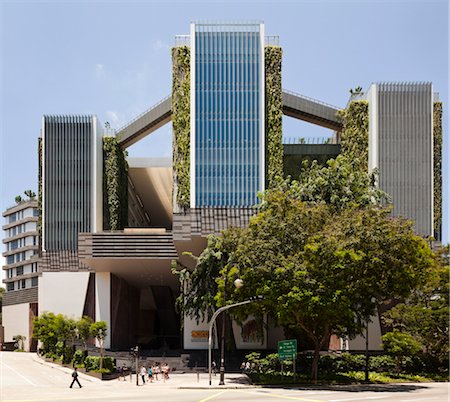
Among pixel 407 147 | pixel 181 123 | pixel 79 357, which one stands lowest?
pixel 79 357

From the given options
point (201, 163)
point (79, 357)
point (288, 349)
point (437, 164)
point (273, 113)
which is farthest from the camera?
point (437, 164)

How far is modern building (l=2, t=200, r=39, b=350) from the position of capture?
104250 millimetres

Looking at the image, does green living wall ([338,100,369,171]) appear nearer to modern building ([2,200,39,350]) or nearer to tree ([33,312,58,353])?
tree ([33,312,58,353])

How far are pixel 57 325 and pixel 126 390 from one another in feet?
78.2

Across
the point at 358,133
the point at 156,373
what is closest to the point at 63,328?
the point at 156,373

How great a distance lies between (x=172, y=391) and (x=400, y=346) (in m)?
19.0

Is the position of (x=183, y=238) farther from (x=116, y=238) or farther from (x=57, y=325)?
(x=57, y=325)

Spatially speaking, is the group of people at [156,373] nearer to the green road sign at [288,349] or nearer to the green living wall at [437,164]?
the green road sign at [288,349]

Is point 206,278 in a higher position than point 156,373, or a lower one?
higher

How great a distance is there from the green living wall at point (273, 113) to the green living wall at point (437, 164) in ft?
54.2

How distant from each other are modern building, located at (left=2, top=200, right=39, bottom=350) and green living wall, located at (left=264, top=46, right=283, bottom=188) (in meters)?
50.0

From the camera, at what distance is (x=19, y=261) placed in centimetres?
11912

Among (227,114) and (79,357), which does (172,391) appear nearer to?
(79,357)

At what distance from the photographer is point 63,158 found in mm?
80000
